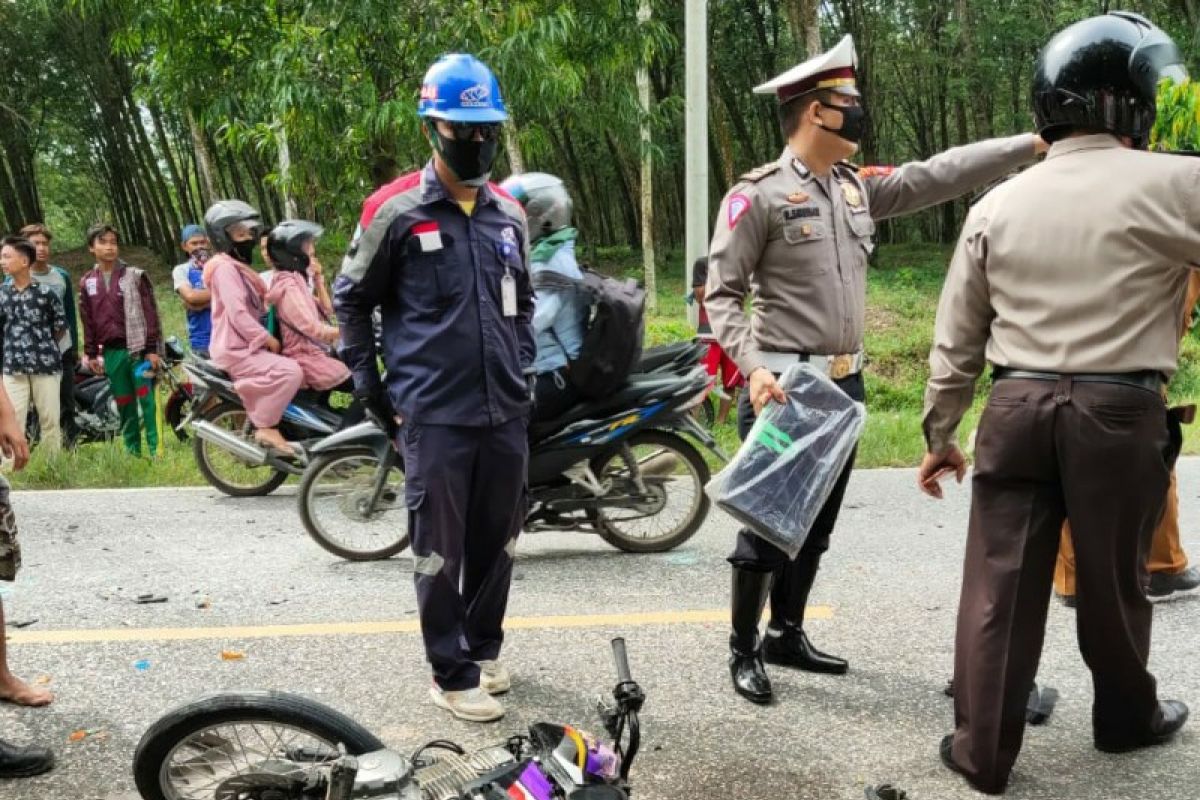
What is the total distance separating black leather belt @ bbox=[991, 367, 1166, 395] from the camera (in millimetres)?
2963

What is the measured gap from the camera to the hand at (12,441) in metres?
3.67

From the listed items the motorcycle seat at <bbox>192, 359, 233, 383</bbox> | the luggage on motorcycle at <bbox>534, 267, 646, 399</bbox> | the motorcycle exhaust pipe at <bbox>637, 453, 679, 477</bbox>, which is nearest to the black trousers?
the luggage on motorcycle at <bbox>534, 267, 646, 399</bbox>

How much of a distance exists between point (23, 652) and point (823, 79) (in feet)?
11.9

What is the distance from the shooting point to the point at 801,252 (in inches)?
147

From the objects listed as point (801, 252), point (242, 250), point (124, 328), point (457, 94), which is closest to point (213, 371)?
point (242, 250)

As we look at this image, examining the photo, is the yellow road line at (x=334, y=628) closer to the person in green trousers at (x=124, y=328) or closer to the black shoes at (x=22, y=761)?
the black shoes at (x=22, y=761)

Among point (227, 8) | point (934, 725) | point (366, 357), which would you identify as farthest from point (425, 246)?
point (227, 8)

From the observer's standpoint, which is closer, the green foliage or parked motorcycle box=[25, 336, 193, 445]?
parked motorcycle box=[25, 336, 193, 445]

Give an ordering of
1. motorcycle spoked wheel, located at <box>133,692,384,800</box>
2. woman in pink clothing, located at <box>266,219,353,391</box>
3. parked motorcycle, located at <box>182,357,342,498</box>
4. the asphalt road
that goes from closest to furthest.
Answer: motorcycle spoked wheel, located at <box>133,692,384,800</box> → the asphalt road → parked motorcycle, located at <box>182,357,342,498</box> → woman in pink clothing, located at <box>266,219,353,391</box>

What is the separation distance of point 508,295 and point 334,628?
5.71ft

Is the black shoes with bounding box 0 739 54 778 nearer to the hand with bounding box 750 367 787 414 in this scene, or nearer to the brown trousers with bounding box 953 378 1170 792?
the hand with bounding box 750 367 787 414

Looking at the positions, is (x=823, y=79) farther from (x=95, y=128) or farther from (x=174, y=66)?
(x=95, y=128)

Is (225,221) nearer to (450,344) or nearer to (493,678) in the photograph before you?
(450,344)

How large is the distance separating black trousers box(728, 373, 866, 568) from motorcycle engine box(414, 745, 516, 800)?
134 centimetres
